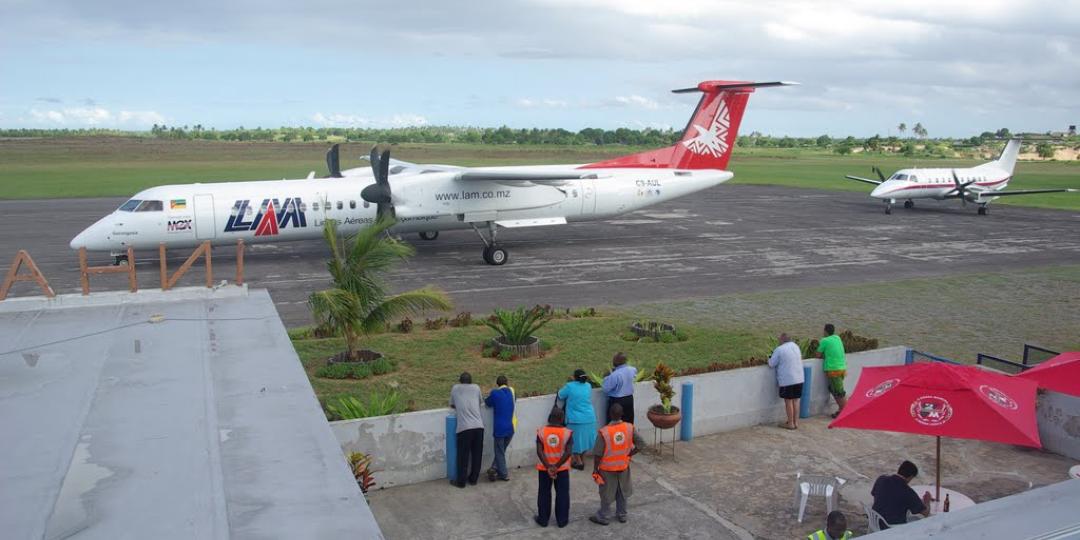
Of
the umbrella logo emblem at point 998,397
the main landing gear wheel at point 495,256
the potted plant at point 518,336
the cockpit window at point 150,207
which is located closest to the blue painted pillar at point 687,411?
the umbrella logo emblem at point 998,397

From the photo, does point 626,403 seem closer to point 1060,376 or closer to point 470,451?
point 470,451

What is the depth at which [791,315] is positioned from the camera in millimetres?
19234

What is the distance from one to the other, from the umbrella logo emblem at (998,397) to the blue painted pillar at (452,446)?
5.78 m

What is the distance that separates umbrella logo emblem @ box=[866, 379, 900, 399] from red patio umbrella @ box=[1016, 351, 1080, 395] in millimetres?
2480

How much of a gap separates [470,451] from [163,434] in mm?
3834

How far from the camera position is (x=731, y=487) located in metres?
10.1

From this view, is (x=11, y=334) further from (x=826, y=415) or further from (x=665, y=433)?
(x=826, y=415)

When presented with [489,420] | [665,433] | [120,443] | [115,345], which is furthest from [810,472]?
[115,345]

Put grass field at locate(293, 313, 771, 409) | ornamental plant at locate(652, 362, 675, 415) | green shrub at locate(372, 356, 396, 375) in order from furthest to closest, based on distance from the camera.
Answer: green shrub at locate(372, 356, 396, 375), grass field at locate(293, 313, 771, 409), ornamental plant at locate(652, 362, 675, 415)

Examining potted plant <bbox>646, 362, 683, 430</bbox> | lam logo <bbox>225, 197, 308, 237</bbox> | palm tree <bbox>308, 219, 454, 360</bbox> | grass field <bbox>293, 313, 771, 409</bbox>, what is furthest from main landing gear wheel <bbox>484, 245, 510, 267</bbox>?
potted plant <bbox>646, 362, 683, 430</bbox>

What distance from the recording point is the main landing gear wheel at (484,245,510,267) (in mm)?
25438

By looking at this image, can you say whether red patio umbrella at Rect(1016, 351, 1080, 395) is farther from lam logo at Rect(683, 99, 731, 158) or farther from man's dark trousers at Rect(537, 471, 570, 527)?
lam logo at Rect(683, 99, 731, 158)

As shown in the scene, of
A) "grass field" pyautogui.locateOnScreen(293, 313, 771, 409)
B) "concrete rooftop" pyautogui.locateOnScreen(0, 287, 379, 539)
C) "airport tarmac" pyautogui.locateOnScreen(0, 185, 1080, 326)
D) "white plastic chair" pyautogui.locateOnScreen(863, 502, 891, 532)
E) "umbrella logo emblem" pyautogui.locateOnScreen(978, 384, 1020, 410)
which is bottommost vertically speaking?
"grass field" pyautogui.locateOnScreen(293, 313, 771, 409)

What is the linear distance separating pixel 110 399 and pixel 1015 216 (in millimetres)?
43530
